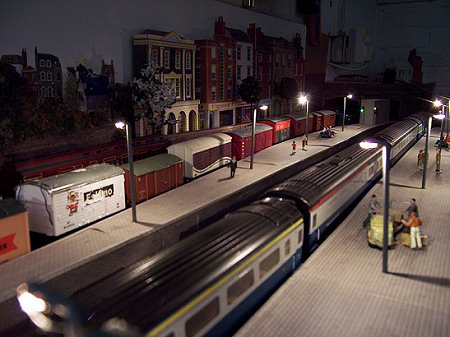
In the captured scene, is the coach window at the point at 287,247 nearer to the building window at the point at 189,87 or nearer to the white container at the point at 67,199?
the white container at the point at 67,199

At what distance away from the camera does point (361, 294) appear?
1117 centimetres

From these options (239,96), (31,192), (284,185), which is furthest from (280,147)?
(31,192)

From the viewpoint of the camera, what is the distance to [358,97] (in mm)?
55188

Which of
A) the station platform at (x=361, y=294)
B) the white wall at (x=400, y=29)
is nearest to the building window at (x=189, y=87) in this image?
the station platform at (x=361, y=294)

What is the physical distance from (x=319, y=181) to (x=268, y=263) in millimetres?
6201

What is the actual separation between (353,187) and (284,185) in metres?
5.47

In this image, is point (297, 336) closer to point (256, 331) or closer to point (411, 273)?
point (256, 331)

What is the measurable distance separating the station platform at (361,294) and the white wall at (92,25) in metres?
17.7

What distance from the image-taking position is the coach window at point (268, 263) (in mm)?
10932

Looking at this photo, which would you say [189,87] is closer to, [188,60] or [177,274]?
[188,60]

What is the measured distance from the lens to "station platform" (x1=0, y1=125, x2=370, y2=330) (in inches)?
523

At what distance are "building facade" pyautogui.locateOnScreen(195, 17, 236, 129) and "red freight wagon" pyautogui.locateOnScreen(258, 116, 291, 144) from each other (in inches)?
160

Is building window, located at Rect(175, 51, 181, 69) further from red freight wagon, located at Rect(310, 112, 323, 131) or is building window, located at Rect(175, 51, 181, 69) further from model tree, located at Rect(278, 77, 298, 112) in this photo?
red freight wagon, located at Rect(310, 112, 323, 131)

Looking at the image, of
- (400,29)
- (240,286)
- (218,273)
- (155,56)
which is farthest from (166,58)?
(400,29)
